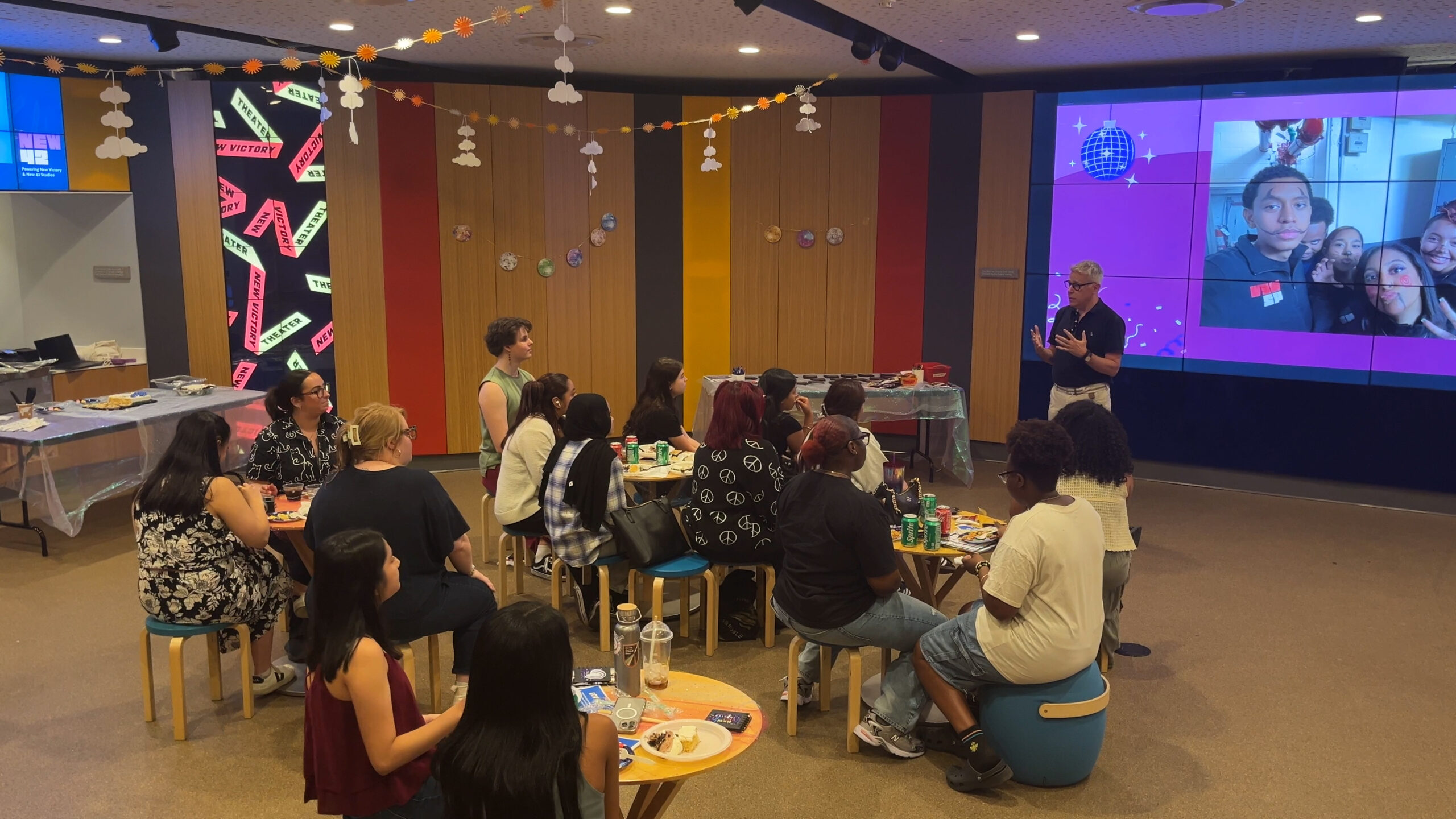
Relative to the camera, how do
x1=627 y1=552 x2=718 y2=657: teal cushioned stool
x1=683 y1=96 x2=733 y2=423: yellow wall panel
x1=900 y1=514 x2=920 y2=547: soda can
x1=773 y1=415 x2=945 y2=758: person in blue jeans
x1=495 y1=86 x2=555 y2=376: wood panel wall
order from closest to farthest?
x1=773 y1=415 x2=945 y2=758: person in blue jeans, x1=900 y1=514 x2=920 y2=547: soda can, x1=627 y1=552 x2=718 y2=657: teal cushioned stool, x1=495 y1=86 x2=555 y2=376: wood panel wall, x1=683 y1=96 x2=733 y2=423: yellow wall panel

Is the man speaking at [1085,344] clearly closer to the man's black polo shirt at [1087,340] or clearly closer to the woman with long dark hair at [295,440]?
the man's black polo shirt at [1087,340]

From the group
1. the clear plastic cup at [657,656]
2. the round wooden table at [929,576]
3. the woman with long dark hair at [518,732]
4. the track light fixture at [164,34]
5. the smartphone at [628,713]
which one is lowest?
the round wooden table at [929,576]

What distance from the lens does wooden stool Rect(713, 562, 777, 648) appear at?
4832 mm

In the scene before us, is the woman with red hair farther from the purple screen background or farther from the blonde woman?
the purple screen background

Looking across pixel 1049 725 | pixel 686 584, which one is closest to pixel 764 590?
pixel 686 584

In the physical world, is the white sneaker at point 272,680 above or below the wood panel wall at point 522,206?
below

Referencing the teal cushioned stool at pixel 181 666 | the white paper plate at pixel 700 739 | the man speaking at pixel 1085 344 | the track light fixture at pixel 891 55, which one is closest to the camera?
the white paper plate at pixel 700 739

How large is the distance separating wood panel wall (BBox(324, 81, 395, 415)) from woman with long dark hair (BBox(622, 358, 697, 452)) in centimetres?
324

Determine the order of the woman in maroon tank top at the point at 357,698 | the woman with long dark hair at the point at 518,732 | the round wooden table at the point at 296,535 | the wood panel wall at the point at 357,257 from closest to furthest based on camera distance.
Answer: the woman with long dark hair at the point at 518,732 < the woman in maroon tank top at the point at 357,698 < the round wooden table at the point at 296,535 < the wood panel wall at the point at 357,257

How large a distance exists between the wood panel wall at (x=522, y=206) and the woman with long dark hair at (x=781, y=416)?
3.60 meters

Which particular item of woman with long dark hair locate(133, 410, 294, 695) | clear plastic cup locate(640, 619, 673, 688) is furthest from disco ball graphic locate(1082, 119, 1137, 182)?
woman with long dark hair locate(133, 410, 294, 695)

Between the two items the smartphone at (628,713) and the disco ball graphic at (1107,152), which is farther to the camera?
the disco ball graphic at (1107,152)

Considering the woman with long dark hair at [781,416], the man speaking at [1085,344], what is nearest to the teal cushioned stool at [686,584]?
the woman with long dark hair at [781,416]

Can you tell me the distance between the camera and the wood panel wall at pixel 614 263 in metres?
8.63
